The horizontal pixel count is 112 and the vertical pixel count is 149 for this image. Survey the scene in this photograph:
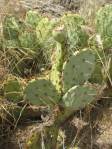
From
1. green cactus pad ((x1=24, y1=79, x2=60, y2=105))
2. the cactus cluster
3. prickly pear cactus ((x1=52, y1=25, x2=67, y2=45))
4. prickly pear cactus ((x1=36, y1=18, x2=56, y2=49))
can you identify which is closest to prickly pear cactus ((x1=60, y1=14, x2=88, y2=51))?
the cactus cluster

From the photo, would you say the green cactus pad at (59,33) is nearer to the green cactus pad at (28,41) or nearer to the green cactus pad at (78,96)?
the green cactus pad at (78,96)

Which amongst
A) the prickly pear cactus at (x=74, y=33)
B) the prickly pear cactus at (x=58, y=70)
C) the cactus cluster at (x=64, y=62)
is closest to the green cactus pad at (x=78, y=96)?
the cactus cluster at (x=64, y=62)

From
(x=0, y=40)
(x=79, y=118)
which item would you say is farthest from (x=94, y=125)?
(x=0, y=40)

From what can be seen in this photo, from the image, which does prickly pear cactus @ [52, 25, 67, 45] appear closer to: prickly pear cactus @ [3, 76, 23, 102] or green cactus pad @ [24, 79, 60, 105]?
green cactus pad @ [24, 79, 60, 105]

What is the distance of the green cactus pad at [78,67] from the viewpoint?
2322 mm

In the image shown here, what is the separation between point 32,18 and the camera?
318 cm

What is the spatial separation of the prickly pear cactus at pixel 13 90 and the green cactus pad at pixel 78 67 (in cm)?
41

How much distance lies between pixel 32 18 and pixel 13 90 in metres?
0.68

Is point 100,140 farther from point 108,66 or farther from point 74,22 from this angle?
point 74,22

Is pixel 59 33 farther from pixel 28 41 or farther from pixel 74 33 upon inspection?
pixel 28 41

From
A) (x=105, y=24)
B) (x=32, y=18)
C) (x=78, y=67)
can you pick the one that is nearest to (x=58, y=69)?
(x=78, y=67)

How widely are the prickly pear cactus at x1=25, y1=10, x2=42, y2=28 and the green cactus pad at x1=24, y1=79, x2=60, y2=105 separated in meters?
0.92

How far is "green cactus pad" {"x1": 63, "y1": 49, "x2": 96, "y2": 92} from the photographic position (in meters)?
2.32

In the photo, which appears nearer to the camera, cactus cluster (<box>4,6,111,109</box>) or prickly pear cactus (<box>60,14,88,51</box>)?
cactus cluster (<box>4,6,111,109</box>)
